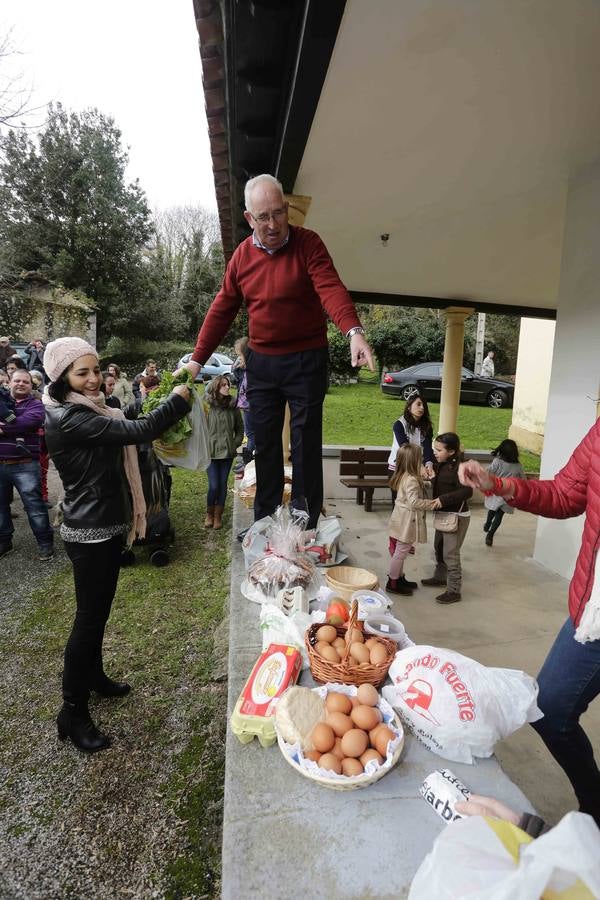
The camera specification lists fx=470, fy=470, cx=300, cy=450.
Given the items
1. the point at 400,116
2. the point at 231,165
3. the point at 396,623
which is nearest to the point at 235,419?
the point at 231,165

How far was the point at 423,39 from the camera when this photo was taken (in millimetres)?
2361

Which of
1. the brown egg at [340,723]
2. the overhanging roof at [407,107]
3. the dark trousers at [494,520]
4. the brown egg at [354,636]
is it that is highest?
the overhanging roof at [407,107]

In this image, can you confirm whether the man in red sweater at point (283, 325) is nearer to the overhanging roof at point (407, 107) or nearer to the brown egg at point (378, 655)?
the overhanging roof at point (407, 107)

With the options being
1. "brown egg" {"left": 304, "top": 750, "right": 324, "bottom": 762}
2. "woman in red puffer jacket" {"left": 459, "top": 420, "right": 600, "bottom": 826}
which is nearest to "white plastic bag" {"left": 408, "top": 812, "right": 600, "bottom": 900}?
"brown egg" {"left": 304, "top": 750, "right": 324, "bottom": 762}

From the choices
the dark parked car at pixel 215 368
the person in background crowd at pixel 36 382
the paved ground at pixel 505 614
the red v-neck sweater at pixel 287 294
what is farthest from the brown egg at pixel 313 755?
the dark parked car at pixel 215 368

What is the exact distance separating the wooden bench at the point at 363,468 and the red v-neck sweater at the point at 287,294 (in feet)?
15.1

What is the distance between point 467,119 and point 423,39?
2.91ft

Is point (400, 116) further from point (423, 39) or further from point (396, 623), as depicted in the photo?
point (396, 623)

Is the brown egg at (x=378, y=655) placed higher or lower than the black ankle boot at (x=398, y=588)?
higher

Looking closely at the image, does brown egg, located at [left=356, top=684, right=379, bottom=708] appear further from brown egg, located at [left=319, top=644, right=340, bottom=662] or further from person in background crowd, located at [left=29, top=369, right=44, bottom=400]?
person in background crowd, located at [left=29, top=369, right=44, bottom=400]

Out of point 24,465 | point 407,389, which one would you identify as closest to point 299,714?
point 24,465

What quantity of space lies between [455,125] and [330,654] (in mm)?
3414

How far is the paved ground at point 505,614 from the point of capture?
94.1 inches

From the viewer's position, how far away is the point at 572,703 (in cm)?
164
